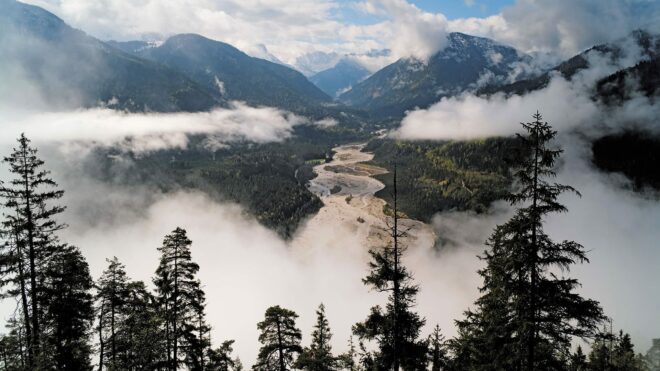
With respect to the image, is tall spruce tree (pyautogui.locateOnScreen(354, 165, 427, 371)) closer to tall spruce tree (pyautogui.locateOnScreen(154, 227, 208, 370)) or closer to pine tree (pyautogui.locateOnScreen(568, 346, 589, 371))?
pine tree (pyautogui.locateOnScreen(568, 346, 589, 371))

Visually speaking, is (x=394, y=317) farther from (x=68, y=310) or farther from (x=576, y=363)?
(x=68, y=310)

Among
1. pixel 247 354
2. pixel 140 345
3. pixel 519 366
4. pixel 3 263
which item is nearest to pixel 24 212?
pixel 3 263

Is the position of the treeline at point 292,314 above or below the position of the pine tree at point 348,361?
above

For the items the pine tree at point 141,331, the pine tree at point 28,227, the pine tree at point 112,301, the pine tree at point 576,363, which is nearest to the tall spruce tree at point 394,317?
the pine tree at point 576,363

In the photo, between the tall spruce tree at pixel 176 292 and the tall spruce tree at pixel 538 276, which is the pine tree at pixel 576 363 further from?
the tall spruce tree at pixel 176 292

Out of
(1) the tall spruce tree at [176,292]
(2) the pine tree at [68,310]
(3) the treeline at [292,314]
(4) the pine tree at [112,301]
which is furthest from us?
(4) the pine tree at [112,301]

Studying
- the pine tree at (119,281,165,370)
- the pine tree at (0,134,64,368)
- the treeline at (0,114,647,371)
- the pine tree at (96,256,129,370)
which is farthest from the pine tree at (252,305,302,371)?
the pine tree at (0,134,64,368)
